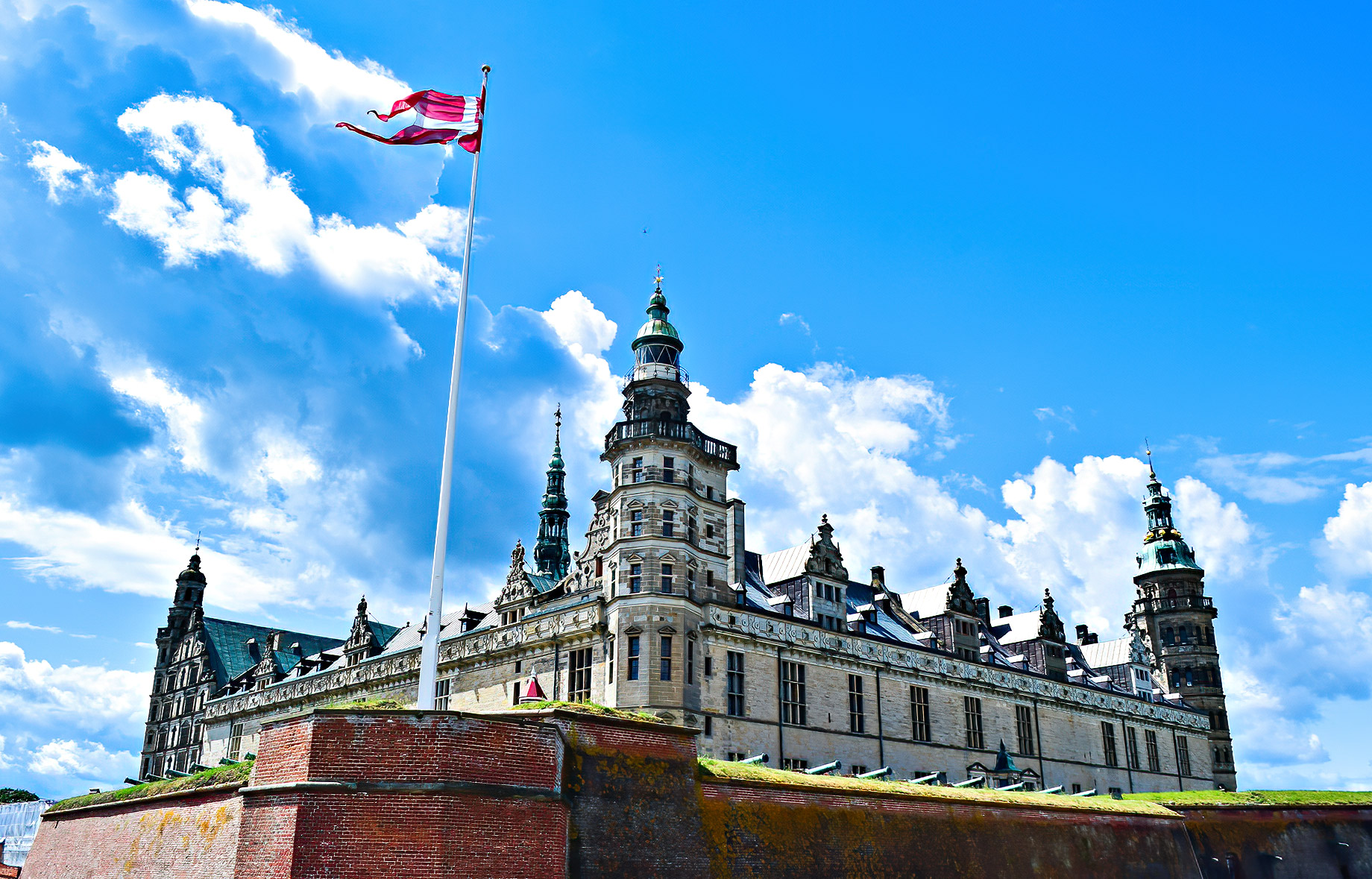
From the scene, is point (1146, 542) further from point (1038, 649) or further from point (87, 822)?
point (87, 822)

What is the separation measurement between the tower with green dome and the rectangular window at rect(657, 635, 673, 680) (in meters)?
57.4

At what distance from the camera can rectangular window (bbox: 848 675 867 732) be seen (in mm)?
56156

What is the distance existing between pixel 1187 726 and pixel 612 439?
Answer: 6096cm

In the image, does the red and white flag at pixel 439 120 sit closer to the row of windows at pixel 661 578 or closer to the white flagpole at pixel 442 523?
the white flagpole at pixel 442 523

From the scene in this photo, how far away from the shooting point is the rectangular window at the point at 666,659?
157ft

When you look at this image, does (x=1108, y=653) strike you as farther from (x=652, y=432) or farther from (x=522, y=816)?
(x=522, y=816)

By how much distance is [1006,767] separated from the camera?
57.3 metres

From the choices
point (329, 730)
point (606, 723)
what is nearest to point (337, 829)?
point (329, 730)

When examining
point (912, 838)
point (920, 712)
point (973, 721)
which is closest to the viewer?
point (912, 838)

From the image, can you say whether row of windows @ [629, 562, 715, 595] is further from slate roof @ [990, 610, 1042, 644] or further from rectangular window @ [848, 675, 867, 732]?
slate roof @ [990, 610, 1042, 644]

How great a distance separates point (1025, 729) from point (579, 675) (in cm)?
3315

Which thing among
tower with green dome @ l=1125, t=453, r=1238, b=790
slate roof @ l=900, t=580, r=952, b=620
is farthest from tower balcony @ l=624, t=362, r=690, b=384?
tower with green dome @ l=1125, t=453, r=1238, b=790

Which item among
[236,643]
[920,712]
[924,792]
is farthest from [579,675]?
[236,643]

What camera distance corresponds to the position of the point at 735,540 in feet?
199
